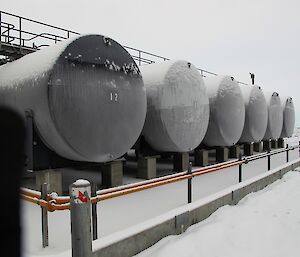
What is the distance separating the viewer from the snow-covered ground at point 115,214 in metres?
4.23

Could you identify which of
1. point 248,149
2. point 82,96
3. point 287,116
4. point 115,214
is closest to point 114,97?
point 82,96

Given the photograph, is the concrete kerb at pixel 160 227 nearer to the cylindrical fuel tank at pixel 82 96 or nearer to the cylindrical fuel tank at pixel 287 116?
the cylindrical fuel tank at pixel 82 96

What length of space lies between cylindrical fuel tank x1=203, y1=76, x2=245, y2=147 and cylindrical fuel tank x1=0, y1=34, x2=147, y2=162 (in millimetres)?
5294

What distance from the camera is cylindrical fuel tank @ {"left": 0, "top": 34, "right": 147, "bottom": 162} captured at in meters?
6.52

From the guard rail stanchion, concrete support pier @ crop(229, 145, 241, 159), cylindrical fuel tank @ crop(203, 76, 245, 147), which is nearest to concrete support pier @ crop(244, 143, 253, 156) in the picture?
concrete support pier @ crop(229, 145, 241, 159)

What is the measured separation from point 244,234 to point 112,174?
415 centimetres

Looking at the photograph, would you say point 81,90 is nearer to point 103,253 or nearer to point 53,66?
point 53,66

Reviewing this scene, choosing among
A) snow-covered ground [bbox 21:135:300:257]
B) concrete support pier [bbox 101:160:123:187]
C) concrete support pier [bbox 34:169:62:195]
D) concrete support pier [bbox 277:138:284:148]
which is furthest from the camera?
concrete support pier [bbox 277:138:284:148]

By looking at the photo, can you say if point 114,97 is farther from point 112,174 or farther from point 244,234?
point 244,234

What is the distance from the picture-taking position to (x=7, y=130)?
2.89 meters

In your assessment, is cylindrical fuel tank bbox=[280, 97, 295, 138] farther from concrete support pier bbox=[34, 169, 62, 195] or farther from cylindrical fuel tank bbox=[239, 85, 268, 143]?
concrete support pier bbox=[34, 169, 62, 195]

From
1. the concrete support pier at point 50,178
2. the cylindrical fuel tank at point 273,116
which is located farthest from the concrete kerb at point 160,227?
the cylindrical fuel tank at point 273,116

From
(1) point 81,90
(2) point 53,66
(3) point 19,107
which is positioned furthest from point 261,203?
(3) point 19,107

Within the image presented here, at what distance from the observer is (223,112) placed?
498 inches
